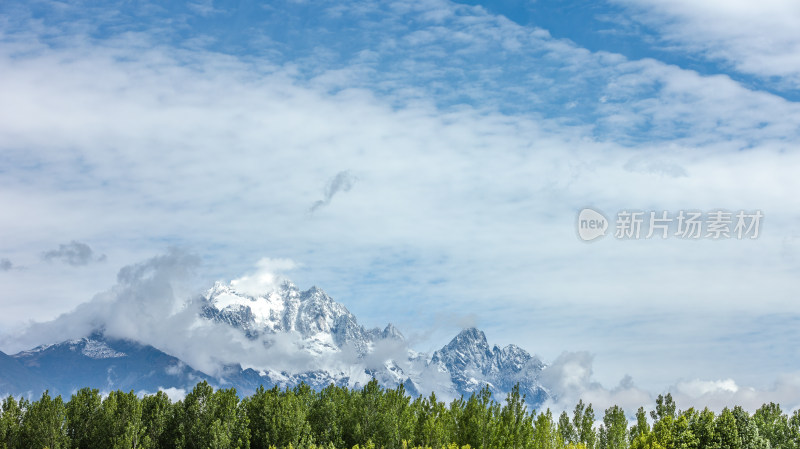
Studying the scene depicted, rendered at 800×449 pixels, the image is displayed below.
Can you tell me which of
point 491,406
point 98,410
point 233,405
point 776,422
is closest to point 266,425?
point 233,405

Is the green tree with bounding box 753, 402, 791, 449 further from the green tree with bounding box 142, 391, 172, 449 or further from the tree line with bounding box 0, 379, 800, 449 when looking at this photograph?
the green tree with bounding box 142, 391, 172, 449

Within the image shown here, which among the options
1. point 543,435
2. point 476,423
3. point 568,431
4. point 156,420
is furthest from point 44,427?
point 568,431

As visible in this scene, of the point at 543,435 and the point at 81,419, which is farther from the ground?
the point at 543,435

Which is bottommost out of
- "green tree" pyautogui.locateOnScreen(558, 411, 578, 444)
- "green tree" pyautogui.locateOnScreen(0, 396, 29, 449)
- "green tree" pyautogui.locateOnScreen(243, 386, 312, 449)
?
"green tree" pyautogui.locateOnScreen(0, 396, 29, 449)

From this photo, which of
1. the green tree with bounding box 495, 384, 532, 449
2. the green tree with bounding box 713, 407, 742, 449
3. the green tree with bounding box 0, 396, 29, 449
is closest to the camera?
the green tree with bounding box 713, 407, 742, 449

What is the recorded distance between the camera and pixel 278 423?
7994cm

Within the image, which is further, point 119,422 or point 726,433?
point 119,422

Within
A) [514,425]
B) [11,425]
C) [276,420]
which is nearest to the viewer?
[11,425]

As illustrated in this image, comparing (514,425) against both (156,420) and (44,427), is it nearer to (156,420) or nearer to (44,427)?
(156,420)

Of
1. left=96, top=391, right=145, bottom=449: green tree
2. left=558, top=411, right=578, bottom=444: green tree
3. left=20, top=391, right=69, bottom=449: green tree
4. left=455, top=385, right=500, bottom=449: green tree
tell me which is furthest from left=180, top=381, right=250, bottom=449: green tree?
left=558, top=411, right=578, bottom=444: green tree

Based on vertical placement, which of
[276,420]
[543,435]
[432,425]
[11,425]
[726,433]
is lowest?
[11,425]

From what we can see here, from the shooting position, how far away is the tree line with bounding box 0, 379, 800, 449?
76.8 meters

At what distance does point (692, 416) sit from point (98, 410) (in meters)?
60.9

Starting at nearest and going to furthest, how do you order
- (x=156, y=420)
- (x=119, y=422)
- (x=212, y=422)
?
1. (x=119, y=422)
2. (x=212, y=422)
3. (x=156, y=420)
